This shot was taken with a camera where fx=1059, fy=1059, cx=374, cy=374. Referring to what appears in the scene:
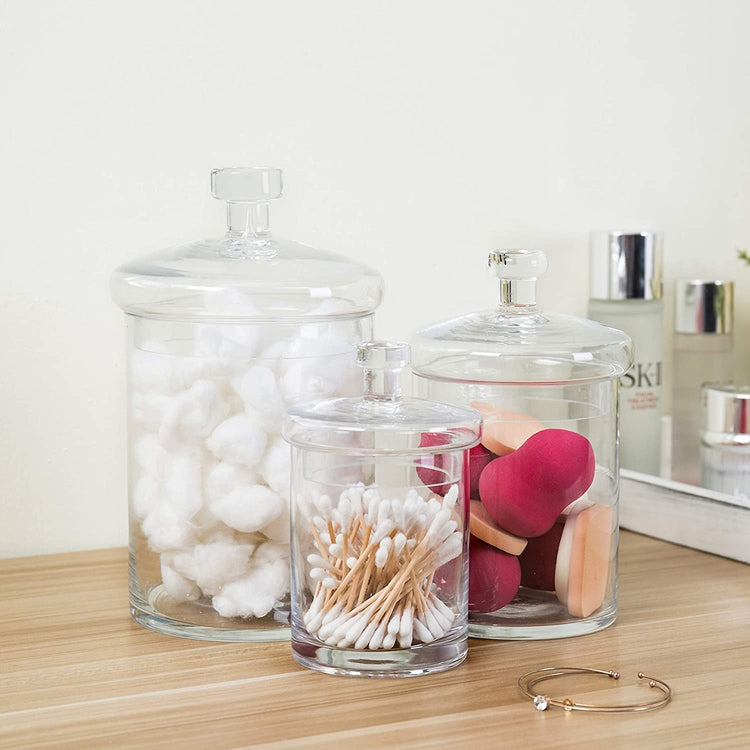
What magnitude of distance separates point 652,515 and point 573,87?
370 millimetres

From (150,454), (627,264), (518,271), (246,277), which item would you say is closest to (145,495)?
(150,454)

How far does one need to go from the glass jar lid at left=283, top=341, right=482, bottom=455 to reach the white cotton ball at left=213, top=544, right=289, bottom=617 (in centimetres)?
9

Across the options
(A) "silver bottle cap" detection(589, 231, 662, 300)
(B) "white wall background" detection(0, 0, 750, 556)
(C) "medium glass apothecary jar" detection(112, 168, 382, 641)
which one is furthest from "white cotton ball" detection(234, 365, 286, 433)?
(A) "silver bottle cap" detection(589, 231, 662, 300)

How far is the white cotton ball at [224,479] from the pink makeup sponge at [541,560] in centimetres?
16

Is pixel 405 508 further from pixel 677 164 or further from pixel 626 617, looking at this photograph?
pixel 677 164

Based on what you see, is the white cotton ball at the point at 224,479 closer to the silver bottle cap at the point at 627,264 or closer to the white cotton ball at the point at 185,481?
the white cotton ball at the point at 185,481

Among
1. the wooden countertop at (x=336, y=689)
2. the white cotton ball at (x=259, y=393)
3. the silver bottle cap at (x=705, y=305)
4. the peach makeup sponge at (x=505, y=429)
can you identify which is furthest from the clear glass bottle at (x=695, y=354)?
the white cotton ball at (x=259, y=393)

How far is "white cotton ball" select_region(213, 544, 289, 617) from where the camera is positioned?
60 cm

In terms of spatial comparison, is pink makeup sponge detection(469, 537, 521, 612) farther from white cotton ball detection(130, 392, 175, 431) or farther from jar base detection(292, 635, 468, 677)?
white cotton ball detection(130, 392, 175, 431)

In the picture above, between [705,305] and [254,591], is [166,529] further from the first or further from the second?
[705,305]

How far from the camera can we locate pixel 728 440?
0.84 meters

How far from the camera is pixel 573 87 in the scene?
35.9 inches

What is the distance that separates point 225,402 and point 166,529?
81 mm

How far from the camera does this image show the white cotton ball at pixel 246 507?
58 cm
